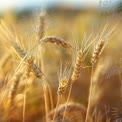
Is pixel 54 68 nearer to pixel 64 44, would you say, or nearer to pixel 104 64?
pixel 104 64

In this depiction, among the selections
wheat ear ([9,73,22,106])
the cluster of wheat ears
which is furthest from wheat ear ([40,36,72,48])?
wheat ear ([9,73,22,106])

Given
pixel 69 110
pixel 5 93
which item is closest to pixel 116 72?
pixel 69 110

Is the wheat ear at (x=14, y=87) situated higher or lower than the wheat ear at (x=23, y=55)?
lower

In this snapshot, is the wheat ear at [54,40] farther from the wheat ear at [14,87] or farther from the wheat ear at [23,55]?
the wheat ear at [14,87]

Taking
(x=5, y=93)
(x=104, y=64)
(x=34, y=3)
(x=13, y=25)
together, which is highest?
(x=34, y=3)

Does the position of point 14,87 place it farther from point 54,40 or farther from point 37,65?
point 54,40

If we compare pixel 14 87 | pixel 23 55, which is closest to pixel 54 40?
pixel 23 55

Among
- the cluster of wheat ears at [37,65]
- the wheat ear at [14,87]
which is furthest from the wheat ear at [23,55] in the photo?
the wheat ear at [14,87]

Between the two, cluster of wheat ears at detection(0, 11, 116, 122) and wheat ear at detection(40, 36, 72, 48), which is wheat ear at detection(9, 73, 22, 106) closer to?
cluster of wheat ears at detection(0, 11, 116, 122)
